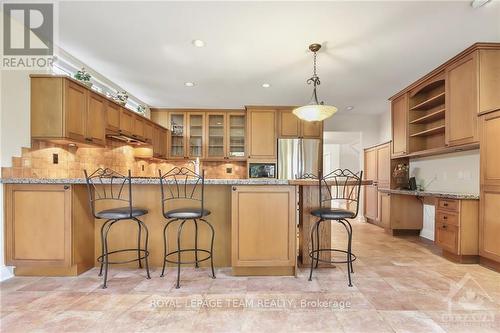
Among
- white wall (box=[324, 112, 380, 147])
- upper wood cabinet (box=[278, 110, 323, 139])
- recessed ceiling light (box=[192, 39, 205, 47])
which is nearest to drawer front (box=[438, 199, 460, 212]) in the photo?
upper wood cabinet (box=[278, 110, 323, 139])

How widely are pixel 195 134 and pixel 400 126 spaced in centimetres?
415

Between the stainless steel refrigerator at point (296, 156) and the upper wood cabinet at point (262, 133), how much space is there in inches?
7.5

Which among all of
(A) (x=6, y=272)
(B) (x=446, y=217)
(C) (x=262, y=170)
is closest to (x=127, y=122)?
(A) (x=6, y=272)

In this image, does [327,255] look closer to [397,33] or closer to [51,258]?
[397,33]

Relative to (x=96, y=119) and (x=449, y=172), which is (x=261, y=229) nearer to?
(x=96, y=119)

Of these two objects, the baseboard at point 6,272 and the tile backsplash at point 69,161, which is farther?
the tile backsplash at point 69,161

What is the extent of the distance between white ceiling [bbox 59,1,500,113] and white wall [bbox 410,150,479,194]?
134 cm

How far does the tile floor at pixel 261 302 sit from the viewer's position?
1.67 meters

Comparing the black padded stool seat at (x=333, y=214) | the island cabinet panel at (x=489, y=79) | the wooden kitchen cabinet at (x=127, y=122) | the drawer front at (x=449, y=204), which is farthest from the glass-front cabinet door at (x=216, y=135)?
the island cabinet panel at (x=489, y=79)

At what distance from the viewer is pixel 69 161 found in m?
3.06

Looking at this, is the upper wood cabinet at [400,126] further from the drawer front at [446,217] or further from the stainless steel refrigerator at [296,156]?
the stainless steel refrigerator at [296,156]

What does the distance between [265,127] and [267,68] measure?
187 cm

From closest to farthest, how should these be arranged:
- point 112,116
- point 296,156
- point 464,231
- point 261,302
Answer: point 261,302 < point 464,231 < point 112,116 < point 296,156

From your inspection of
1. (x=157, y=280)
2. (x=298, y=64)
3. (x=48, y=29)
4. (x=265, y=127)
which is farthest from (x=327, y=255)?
(x=48, y=29)
